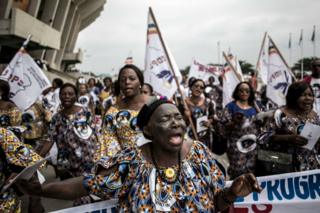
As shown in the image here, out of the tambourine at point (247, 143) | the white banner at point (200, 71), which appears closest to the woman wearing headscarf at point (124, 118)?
the tambourine at point (247, 143)

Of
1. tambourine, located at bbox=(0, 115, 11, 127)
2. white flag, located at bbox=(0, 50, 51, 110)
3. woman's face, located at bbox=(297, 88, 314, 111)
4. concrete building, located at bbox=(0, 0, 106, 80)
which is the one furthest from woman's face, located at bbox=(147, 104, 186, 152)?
Result: concrete building, located at bbox=(0, 0, 106, 80)

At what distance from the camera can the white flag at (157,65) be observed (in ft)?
17.2

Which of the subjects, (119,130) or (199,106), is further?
(199,106)

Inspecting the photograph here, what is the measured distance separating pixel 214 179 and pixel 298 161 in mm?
1795

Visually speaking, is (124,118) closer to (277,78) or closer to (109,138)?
(109,138)

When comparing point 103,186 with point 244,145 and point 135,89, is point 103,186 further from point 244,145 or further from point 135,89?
point 244,145

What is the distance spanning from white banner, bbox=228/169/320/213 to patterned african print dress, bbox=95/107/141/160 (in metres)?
1.11

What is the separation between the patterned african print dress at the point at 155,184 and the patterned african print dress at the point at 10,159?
0.64 metres

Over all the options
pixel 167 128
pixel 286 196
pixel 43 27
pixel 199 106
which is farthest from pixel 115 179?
pixel 43 27

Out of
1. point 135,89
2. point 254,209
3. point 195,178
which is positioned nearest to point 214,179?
point 195,178

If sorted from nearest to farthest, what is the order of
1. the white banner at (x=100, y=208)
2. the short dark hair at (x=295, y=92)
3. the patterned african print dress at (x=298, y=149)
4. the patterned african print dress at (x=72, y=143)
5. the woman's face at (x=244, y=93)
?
the white banner at (x=100, y=208)
the patterned african print dress at (x=298, y=149)
the short dark hair at (x=295, y=92)
the patterned african print dress at (x=72, y=143)
the woman's face at (x=244, y=93)

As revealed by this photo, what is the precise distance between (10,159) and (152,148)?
98 centimetres

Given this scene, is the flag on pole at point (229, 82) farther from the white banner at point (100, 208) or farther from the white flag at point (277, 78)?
the white banner at point (100, 208)

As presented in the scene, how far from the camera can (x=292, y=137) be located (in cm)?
355
